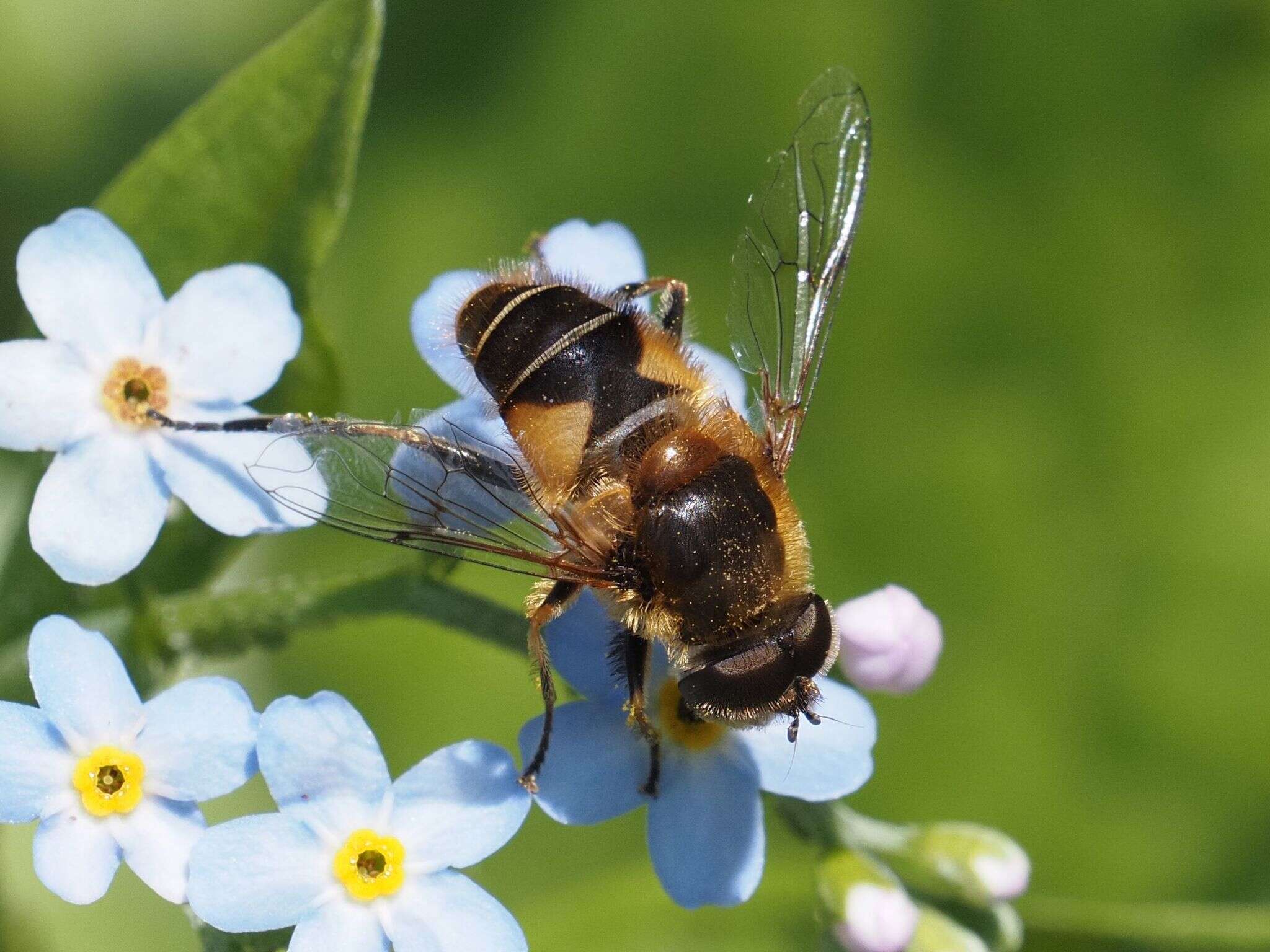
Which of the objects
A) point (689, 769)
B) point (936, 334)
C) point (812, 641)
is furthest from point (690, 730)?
point (936, 334)

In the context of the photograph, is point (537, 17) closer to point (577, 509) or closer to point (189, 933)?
point (577, 509)

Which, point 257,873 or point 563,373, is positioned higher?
point 563,373

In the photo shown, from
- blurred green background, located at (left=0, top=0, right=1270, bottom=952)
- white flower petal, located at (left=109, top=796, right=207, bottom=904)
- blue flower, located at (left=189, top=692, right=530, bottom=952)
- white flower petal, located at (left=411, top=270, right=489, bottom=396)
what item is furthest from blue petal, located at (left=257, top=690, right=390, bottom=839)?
blurred green background, located at (left=0, top=0, right=1270, bottom=952)

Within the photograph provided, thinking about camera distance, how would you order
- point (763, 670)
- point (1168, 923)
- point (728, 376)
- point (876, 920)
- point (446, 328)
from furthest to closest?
point (1168, 923) < point (728, 376) < point (446, 328) < point (876, 920) < point (763, 670)

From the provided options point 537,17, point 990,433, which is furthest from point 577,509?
point 537,17

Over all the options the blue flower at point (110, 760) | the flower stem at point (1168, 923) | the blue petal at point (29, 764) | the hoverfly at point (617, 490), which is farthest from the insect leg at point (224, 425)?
the flower stem at point (1168, 923)

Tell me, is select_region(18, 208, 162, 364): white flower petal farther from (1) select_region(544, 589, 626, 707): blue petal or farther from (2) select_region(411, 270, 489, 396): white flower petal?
(1) select_region(544, 589, 626, 707): blue petal

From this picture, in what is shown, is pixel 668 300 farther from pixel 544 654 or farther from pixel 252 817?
pixel 252 817
